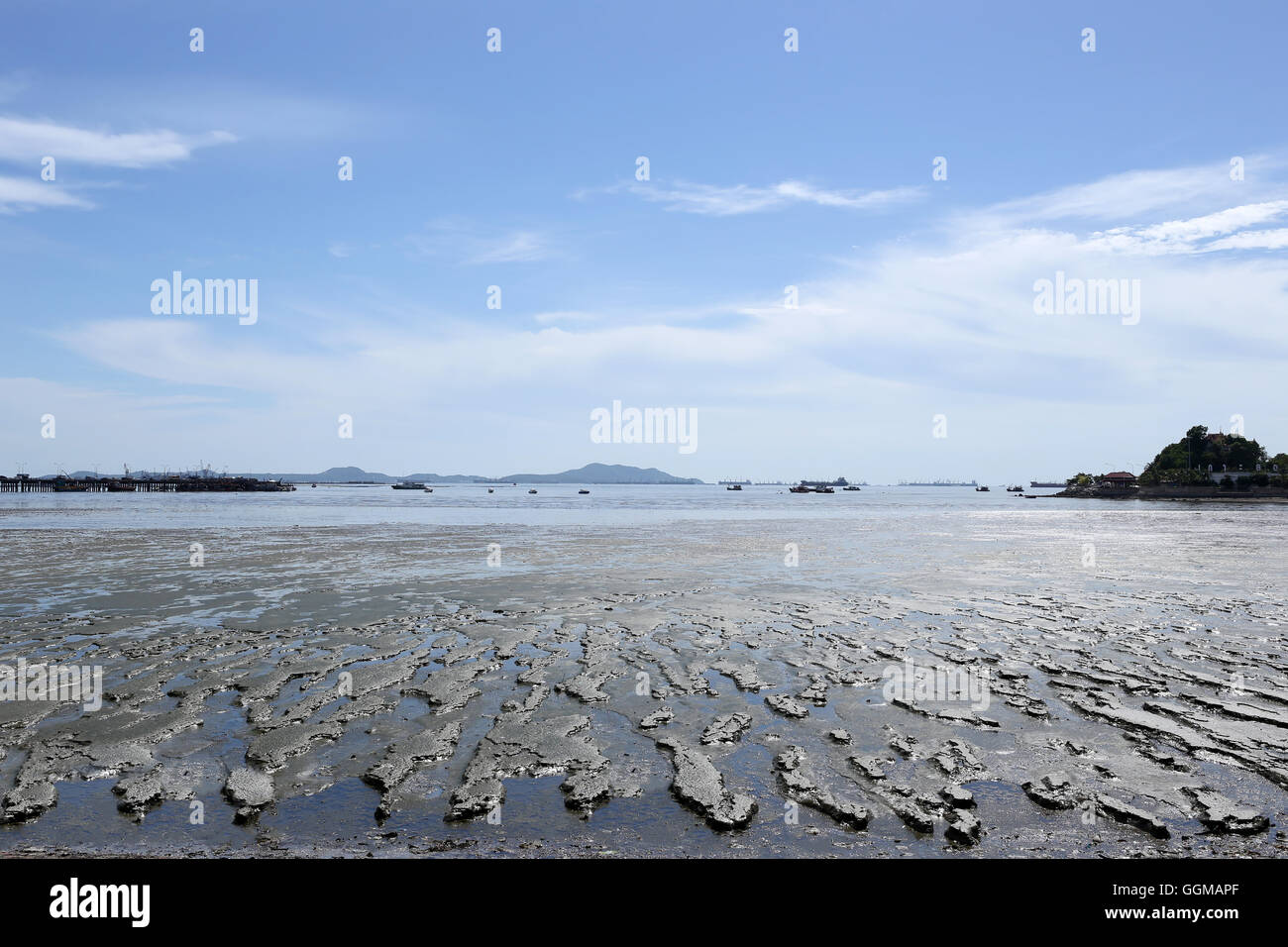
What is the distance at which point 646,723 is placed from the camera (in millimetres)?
8516

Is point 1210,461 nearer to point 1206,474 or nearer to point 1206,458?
point 1206,458

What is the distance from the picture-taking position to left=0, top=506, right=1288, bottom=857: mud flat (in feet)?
18.9

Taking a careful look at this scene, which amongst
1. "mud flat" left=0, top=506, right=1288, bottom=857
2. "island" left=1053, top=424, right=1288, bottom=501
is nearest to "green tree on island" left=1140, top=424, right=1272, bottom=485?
"island" left=1053, top=424, right=1288, bottom=501

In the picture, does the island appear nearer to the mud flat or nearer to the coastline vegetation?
the coastline vegetation

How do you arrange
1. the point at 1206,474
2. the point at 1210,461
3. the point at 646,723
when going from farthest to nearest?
the point at 1210,461 < the point at 1206,474 < the point at 646,723

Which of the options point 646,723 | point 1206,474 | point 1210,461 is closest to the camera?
point 646,723

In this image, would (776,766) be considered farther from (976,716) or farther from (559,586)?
(559,586)

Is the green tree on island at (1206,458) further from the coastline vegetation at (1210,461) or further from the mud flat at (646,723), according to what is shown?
the mud flat at (646,723)

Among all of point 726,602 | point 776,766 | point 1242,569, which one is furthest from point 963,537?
point 776,766

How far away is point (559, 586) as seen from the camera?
20172 mm

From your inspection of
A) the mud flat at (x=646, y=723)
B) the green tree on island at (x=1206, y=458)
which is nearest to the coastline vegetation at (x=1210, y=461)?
the green tree on island at (x=1206, y=458)

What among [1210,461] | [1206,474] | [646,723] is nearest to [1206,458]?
[1210,461]

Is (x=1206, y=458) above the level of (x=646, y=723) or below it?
above

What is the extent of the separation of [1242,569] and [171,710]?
2895 cm
